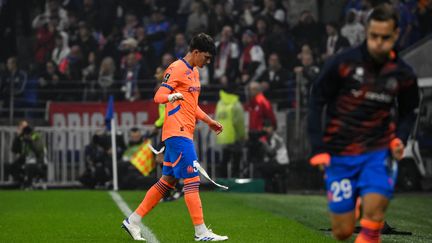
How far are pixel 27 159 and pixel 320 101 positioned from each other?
658 inches

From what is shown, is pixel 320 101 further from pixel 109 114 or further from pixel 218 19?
pixel 218 19

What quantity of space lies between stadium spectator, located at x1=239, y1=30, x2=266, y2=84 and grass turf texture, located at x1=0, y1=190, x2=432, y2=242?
580cm

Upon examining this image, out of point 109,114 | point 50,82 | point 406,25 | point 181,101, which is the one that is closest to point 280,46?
point 406,25

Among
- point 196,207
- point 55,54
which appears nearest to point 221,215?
point 196,207

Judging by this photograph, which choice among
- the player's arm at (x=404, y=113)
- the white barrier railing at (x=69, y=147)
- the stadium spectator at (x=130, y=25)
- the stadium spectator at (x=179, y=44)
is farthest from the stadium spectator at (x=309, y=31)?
the player's arm at (x=404, y=113)

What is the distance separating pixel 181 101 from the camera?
37.2 feet

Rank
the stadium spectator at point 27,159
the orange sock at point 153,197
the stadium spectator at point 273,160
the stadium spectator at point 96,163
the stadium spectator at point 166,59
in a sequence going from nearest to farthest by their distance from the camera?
the orange sock at point 153,197 → the stadium spectator at point 273,160 → the stadium spectator at point 27,159 → the stadium spectator at point 96,163 → the stadium spectator at point 166,59

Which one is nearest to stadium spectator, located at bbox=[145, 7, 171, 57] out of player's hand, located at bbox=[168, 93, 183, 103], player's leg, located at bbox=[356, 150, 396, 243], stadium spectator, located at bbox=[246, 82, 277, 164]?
stadium spectator, located at bbox=[246, 82, 277, 164]

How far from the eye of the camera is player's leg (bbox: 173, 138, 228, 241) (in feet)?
35.6

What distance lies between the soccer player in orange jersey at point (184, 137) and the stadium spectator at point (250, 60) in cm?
1431

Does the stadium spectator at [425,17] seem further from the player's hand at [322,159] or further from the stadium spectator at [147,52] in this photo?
the player's hand at [322,159]

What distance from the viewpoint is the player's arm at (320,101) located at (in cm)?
773

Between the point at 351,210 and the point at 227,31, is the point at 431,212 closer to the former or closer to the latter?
the point at 351,210

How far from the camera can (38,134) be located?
2411 centimetres
